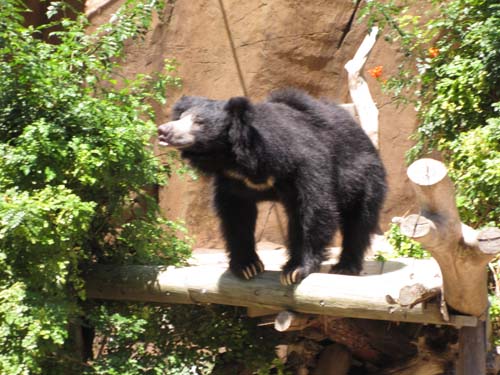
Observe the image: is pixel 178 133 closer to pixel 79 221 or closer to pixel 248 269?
pixel 79 221

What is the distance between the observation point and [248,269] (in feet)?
15.0

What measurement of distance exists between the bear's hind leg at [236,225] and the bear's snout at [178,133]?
1.33 ft

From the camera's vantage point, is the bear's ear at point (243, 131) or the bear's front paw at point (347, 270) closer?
the bear's ear at point (243, 131)

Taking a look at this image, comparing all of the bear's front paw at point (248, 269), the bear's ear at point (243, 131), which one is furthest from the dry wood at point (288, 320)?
the bear's ear at point (243, 131)

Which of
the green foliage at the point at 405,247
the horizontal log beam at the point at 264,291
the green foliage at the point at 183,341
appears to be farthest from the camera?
the green foliage at the point at 405,247

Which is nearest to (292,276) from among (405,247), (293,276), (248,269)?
(293,276)

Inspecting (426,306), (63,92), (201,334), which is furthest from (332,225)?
(63,92)

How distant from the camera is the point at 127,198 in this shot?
5422 mm

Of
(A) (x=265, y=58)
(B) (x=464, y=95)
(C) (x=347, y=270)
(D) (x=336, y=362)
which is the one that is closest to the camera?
(C) (x=347, y=270)

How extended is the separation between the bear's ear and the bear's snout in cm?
23

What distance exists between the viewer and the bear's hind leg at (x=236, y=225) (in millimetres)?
4633

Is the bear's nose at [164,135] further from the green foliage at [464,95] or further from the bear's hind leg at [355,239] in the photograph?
the green foliage at [464,95]

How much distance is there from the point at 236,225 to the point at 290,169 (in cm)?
55

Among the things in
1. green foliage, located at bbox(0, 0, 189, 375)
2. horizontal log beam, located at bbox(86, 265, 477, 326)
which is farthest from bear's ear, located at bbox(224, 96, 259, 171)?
green foliage, located at bbox(0, 0, 189, 375)
